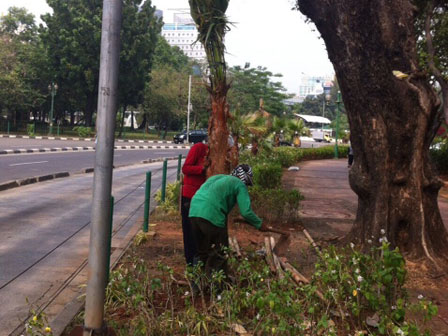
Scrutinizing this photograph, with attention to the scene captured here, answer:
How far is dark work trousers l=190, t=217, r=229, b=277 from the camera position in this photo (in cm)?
489

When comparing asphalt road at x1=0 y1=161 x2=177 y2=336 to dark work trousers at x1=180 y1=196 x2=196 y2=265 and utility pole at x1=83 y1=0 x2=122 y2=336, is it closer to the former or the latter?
utility pole at x1=83 y1=0 x2=122 y2=336

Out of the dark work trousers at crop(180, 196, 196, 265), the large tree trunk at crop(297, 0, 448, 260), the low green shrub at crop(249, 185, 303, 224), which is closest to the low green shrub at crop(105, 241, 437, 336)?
the dark work trousers at crop(180, 196, 196, 265)

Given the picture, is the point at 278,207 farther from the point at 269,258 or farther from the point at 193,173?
the point at 269,258

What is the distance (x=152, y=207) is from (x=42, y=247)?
13.7ft

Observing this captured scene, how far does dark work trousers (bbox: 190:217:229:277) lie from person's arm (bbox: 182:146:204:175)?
124cm

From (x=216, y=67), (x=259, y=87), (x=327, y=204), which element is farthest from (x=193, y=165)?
(x=259, y=87)

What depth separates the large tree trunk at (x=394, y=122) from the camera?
6.84 m

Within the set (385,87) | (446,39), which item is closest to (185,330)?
(385,87)

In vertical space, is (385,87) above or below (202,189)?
above

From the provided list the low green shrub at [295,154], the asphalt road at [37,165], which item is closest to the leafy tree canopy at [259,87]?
the low green shrub at [295,154]

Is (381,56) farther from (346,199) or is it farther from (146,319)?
(346,199)

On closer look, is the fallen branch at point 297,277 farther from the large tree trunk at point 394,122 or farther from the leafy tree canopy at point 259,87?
the leafy tree canopy at point 259,87

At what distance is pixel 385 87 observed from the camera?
6.89 meters

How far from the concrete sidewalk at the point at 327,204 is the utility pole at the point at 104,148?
17.2 ft
